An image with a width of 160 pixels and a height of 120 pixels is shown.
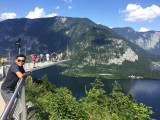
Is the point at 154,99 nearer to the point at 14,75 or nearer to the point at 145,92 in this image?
the point at 145,92

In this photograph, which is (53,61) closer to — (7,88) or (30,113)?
(30,113)

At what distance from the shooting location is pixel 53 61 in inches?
1300

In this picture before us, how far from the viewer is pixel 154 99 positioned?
4154 inches

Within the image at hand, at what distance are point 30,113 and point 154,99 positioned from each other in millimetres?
114297

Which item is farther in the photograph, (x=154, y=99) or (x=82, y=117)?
(x=154, y=99)

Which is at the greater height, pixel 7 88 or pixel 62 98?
pixel 7 88

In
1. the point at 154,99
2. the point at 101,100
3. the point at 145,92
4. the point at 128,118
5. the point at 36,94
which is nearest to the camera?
the point at 128,118

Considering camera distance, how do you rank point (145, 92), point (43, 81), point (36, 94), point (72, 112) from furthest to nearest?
1. point (145, 92)
2. point (43, 81)
3. point (36, 94)
4. point (72, 112)

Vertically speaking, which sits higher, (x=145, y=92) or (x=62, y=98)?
(x=62, y=98)

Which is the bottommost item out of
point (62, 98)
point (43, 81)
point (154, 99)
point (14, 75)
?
point (154, 99)

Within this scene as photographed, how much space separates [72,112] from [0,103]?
16.3ft

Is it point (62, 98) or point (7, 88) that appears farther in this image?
point (62, 98)

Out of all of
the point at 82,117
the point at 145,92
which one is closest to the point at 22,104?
the point at 82,117

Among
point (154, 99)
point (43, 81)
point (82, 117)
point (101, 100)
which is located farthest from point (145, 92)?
point (82, 117)
